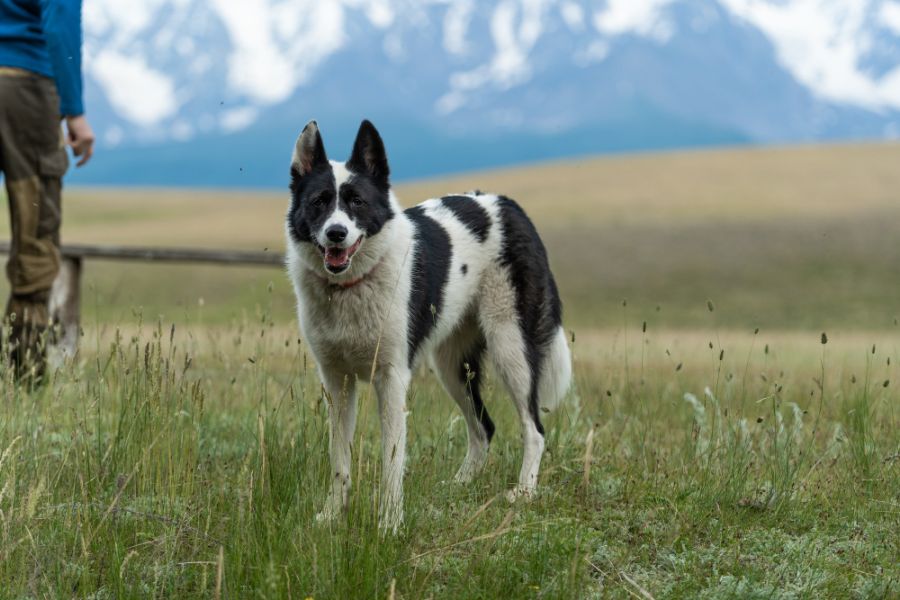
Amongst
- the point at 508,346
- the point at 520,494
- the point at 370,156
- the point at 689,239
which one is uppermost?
the point at 370,156

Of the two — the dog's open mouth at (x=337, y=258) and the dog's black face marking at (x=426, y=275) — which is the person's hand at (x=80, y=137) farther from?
the dog's open mouth at (x=337, y=258)

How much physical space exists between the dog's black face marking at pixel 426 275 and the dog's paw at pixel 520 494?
738 millimetres

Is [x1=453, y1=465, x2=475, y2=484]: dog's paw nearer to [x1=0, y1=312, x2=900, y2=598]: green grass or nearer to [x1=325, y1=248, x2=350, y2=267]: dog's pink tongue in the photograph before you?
[x1=0, y1=312, x2=900, y2=598]: green grass

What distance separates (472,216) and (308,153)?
117 cm

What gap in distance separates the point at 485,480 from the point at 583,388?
2051mm

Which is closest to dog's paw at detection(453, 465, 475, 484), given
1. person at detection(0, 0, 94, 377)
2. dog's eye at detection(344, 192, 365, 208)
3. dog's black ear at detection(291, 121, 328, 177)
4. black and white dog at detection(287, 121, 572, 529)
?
black and white dog at detection(287, 121, 572, 529)

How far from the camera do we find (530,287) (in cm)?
510

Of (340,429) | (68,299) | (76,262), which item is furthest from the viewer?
(76,262)

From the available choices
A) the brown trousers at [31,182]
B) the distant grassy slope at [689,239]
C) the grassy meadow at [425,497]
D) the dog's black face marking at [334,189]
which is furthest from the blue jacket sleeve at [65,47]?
the distant grassy slope at [689,239]

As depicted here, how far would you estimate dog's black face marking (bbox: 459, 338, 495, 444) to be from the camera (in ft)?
17.3

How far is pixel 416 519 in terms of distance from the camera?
3584 millimetres

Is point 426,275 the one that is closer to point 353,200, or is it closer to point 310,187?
point 353,200

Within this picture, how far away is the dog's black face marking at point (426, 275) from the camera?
14.6 ft

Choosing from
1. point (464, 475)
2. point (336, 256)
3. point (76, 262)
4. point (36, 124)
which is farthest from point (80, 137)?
point (76, 262)
